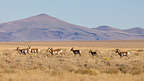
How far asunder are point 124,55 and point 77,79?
19.5 m

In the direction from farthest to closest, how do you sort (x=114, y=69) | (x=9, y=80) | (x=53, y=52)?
(x=53, y=52) < (x=114, y=69) < (x=9, y=80)

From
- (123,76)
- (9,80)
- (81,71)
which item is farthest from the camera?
(81,71)

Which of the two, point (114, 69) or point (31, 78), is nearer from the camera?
point (31, 78)

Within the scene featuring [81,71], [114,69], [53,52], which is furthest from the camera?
[53,52]

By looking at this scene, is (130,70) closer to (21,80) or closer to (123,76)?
(123,76)

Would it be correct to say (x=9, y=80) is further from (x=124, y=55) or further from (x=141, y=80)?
(x=124, y=55)

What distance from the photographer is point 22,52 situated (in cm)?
4219

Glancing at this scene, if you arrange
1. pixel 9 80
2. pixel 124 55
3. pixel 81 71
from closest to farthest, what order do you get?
pixel 9 80 < pixel 81 71 < pixel 124 55

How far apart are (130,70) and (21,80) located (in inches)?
283

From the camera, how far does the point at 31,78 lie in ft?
58.7

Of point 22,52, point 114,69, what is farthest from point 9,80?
point 22,52

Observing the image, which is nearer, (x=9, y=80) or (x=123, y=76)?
(x=9, y=80)

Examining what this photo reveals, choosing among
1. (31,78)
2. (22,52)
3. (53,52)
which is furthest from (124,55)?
(31,78)

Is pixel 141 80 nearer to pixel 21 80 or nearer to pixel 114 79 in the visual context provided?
pixel 114 79
